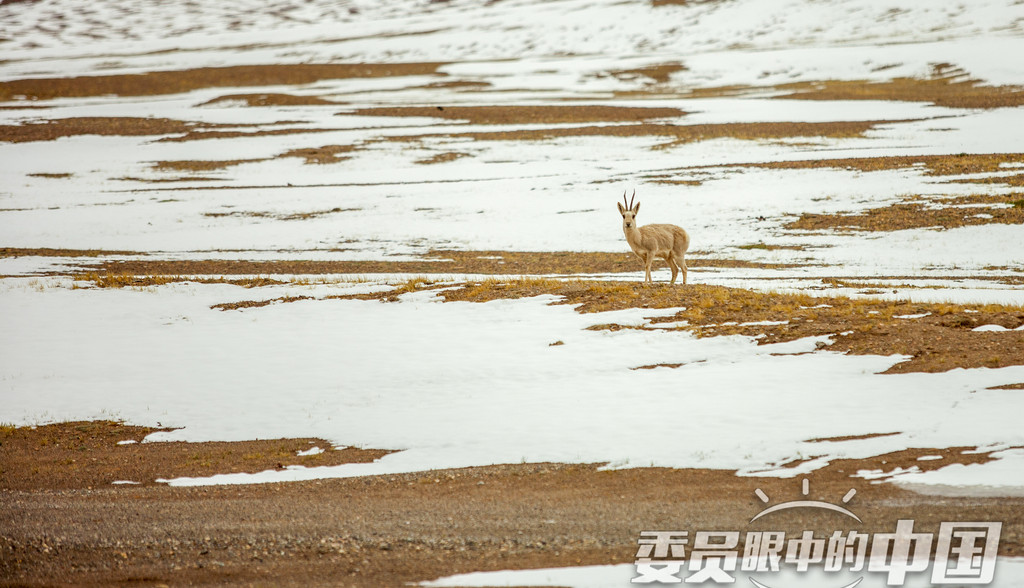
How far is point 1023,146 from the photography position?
42156mm

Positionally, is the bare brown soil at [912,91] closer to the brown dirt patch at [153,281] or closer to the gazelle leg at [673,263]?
the gazelle leg at [673,263]

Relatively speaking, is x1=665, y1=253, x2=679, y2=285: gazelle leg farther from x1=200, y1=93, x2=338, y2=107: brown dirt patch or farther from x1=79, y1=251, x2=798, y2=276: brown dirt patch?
x1=200, y1=93, x2=338, y2=107: brown dirt patch

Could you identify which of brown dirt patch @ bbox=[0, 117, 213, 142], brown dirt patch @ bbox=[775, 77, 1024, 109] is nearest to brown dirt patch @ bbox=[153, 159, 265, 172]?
brown dirt patch @ bbox=[0, 117, 213, 142]

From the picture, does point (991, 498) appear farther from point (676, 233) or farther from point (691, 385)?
point (676, 233)

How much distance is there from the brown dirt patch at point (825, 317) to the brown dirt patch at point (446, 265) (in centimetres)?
549

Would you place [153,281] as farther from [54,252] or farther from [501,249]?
[501,249]

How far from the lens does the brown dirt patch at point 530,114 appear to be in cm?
5981

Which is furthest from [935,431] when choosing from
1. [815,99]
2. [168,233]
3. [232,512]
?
[815,99]

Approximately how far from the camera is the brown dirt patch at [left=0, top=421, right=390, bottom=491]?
14117 millimetres

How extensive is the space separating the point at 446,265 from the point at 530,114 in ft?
113

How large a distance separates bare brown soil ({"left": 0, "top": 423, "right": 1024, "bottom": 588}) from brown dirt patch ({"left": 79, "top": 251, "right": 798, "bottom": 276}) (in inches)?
625

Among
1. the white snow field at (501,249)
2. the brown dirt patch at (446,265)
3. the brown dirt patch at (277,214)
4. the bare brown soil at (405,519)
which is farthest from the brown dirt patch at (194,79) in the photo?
the bare brown soil at (405,519)

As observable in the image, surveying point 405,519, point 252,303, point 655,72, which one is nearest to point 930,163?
point 252,303

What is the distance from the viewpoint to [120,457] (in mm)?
15234
